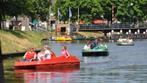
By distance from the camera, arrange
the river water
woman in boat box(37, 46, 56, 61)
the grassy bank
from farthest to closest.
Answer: the grassy bank < woman in boat box(37, 46, 56, 61) < the river water

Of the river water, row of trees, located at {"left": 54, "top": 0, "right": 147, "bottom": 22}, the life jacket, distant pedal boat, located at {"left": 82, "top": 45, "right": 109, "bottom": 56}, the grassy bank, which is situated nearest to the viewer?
the river water

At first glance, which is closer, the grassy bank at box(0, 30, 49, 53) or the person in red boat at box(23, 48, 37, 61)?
the person in red boat at box(23, 48, 37, 61)

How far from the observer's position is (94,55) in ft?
253

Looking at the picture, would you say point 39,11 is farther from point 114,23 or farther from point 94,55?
point 94,55

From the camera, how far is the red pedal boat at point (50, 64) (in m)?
50.1

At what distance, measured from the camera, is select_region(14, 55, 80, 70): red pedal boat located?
50.1 m

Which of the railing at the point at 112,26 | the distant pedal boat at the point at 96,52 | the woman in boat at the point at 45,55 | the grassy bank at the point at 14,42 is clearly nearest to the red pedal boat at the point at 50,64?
the woman in boat at the point at 45,55

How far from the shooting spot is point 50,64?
51312 mm

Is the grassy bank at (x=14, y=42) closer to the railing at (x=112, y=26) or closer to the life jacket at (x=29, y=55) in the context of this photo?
the life jacket at (x=29, y=55)

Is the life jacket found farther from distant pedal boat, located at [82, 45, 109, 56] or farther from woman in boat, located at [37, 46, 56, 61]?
distant pedal boat, located at [82, 45, 109, 56]

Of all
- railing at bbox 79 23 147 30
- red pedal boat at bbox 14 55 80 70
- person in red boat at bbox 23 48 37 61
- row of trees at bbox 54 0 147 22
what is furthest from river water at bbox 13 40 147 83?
row of trees at bbox 54 0 147 22

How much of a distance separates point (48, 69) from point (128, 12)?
492ft

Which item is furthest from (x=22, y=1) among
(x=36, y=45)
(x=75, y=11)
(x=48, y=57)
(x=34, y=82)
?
(x=75, y=11)

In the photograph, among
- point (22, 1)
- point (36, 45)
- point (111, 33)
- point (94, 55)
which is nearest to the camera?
point (94, 55)
